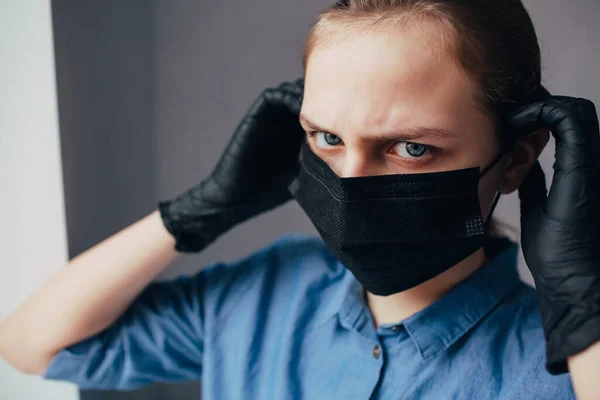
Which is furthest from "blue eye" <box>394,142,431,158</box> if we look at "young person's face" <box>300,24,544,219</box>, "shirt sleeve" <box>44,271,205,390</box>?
"shirt sleeve" <box>44,271,205,390</box>

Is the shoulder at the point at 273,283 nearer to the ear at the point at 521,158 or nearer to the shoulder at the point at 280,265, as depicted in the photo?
the shoulder at the point at 280,265

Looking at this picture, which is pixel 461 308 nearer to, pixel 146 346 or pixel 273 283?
pixel 273 283

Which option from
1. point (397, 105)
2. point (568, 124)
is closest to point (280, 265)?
point (397, 105)

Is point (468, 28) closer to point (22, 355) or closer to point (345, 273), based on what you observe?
point (345, 273)

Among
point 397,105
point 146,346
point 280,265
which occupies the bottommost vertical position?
point 146,346

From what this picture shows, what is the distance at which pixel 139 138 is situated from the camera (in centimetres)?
130

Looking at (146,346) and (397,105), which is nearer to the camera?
(397,105)

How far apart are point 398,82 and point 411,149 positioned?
0.12 m

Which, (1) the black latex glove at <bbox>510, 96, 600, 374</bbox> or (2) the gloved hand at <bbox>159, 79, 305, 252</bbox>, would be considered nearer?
(1) the black latex glove at <bbox>510, 96, 600, 374</bbox>

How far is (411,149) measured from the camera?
2.61ft

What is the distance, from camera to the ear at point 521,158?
33.9 inches

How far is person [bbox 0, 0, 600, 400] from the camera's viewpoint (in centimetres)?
74

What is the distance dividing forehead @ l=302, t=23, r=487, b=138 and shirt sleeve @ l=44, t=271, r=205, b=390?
0.56 metres

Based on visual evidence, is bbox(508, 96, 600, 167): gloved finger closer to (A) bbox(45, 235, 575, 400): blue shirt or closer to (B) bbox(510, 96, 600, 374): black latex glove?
(B) bbox(510, 96, 600, 374): black latex glove
